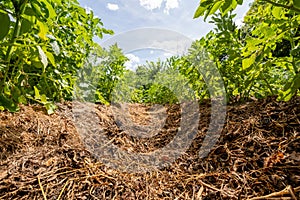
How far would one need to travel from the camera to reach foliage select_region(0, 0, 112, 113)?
0.71m

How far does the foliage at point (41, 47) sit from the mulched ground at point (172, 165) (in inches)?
9.7

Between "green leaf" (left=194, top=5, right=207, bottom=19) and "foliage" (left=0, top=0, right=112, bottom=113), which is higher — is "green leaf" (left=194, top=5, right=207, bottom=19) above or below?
above

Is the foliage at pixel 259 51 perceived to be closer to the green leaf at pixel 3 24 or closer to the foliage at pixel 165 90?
the green leaf at pixel 3 24

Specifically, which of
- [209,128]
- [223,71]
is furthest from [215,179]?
[223,71]

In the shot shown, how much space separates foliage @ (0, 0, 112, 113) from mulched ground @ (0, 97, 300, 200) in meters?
0.25

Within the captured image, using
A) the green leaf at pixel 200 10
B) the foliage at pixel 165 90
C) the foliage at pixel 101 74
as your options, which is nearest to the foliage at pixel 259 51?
the green leaf at pixel 200 10

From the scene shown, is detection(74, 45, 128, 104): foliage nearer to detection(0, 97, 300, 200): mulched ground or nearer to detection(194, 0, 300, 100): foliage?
detection(0, 97, 300, 200): mulched ground

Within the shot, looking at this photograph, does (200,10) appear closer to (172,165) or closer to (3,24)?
(3,24)

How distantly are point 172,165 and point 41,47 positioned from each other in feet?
3.00

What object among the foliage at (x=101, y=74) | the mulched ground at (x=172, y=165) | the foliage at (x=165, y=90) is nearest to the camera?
the mulched ground at (x=172, y=165)

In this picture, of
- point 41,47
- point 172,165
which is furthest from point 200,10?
point 172,165

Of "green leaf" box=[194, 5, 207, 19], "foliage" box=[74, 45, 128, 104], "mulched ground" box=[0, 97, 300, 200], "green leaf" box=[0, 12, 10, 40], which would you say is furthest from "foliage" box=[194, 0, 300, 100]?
"foliage" box=[74, 45, 128, 104]

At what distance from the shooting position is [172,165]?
1.25 metres

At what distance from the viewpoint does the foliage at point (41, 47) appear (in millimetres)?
707
